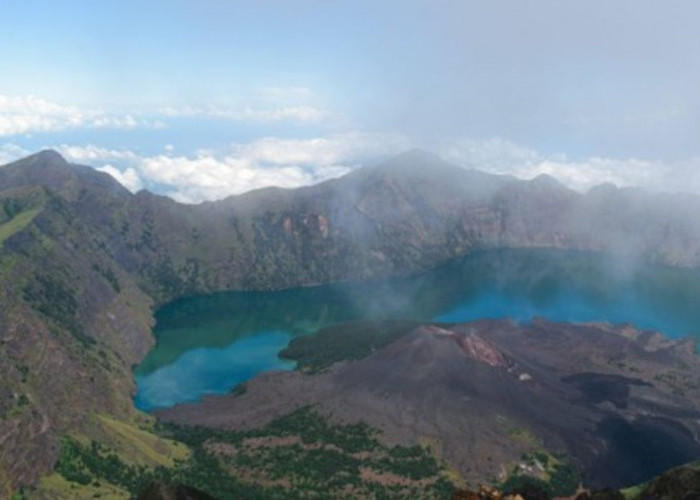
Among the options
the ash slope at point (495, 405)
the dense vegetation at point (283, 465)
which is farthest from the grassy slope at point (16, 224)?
the dense vegetation at point (283, 465)

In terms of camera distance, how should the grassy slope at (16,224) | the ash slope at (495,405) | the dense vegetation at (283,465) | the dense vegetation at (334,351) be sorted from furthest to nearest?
the grassy slope at (16,224) < the dense vegetation at (334,351) < the ash slope at (495,405) < the dense vegetation at (283,465)

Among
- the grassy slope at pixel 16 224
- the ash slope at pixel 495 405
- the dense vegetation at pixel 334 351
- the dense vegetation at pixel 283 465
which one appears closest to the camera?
the dense vegetation at pixel 283 465

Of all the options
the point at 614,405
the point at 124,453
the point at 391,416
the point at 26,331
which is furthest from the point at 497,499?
the point at 614,405

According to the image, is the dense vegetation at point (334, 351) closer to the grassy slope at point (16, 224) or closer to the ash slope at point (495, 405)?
the ash slope at point (495, 405)

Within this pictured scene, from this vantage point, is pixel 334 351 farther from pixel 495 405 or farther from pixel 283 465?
pixel 283 465

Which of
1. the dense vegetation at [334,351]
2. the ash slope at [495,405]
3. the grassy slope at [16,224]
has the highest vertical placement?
the grassy slope at [16,224]

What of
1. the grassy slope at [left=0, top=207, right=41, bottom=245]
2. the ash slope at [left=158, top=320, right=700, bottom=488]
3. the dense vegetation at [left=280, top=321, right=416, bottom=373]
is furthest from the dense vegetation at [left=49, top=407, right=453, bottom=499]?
the grassy slope at [left=0, top=207, right=41, bottom=245]
